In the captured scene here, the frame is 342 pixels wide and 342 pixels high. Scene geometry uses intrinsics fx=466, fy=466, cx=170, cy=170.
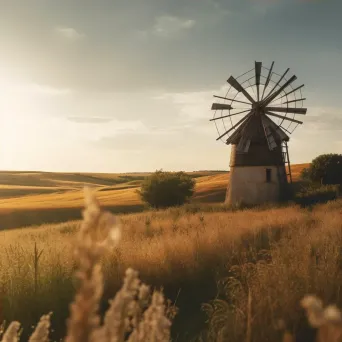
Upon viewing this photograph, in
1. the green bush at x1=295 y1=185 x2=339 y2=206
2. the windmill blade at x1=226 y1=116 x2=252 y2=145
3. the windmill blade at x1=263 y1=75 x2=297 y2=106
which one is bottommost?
the green bush at x1=295 y1=185 x2=339 y2=206

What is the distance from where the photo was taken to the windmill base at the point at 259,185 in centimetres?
3294

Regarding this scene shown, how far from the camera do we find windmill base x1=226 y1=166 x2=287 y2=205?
108ft

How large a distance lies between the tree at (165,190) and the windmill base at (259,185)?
7634mm

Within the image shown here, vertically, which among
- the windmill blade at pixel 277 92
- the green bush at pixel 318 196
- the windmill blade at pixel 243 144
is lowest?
the green bush at pixel 318 196

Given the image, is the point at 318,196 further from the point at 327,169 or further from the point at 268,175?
the point at 327,169

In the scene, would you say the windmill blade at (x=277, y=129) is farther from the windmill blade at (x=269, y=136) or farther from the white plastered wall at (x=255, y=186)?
the white plastered wall at (x=255, y=186)

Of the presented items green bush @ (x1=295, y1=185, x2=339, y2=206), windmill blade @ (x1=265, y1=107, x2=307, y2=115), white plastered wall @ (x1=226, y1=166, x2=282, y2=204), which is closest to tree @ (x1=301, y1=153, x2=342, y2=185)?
green bush @ (x1=295, y1=185, x2=339, y2=206)

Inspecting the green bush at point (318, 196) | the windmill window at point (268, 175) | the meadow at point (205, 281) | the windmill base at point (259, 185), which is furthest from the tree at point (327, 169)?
the meadow at point (205, 281)

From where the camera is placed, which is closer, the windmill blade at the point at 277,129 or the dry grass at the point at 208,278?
the dry grass at the point at 208,278

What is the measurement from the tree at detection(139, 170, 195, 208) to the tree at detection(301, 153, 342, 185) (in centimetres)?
1126

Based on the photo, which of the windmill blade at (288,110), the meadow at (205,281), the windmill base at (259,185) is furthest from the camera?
the windmill blade at (288,110)

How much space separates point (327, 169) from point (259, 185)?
9869 mm

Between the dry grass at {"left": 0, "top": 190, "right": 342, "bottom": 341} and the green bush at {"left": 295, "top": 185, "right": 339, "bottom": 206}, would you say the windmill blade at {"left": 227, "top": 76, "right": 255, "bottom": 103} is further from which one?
the dry grass at {"left": 0, "top": 190, "right": 342, "bottom": 341}

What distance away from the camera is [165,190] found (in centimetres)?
4022
